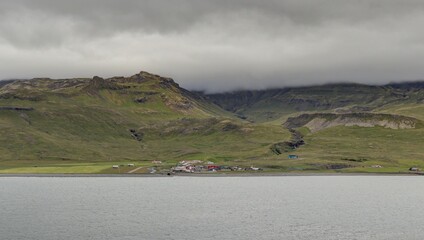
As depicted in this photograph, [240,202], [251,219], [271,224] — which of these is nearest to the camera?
[271,224]

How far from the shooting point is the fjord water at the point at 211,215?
10688 centimetres

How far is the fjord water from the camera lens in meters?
107

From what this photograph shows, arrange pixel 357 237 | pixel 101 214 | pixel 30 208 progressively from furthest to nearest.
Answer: pixel 30 208 → pixel 101 214 → pixel 357 237

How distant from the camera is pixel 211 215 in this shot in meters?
135

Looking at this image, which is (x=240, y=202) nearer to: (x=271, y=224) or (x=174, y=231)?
(x=271, y=224)

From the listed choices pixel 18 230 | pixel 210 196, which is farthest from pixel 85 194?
pixel 18 230

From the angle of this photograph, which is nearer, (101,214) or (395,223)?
(395,223)

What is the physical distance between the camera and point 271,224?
390ft

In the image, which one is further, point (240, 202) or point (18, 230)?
point (240, 202)

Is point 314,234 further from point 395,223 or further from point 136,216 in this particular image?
A: point 136,216

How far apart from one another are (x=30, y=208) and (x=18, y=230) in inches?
1617

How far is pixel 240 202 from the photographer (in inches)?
6580

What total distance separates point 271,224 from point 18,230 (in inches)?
2053

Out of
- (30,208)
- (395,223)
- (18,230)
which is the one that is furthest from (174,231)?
(30,208)
